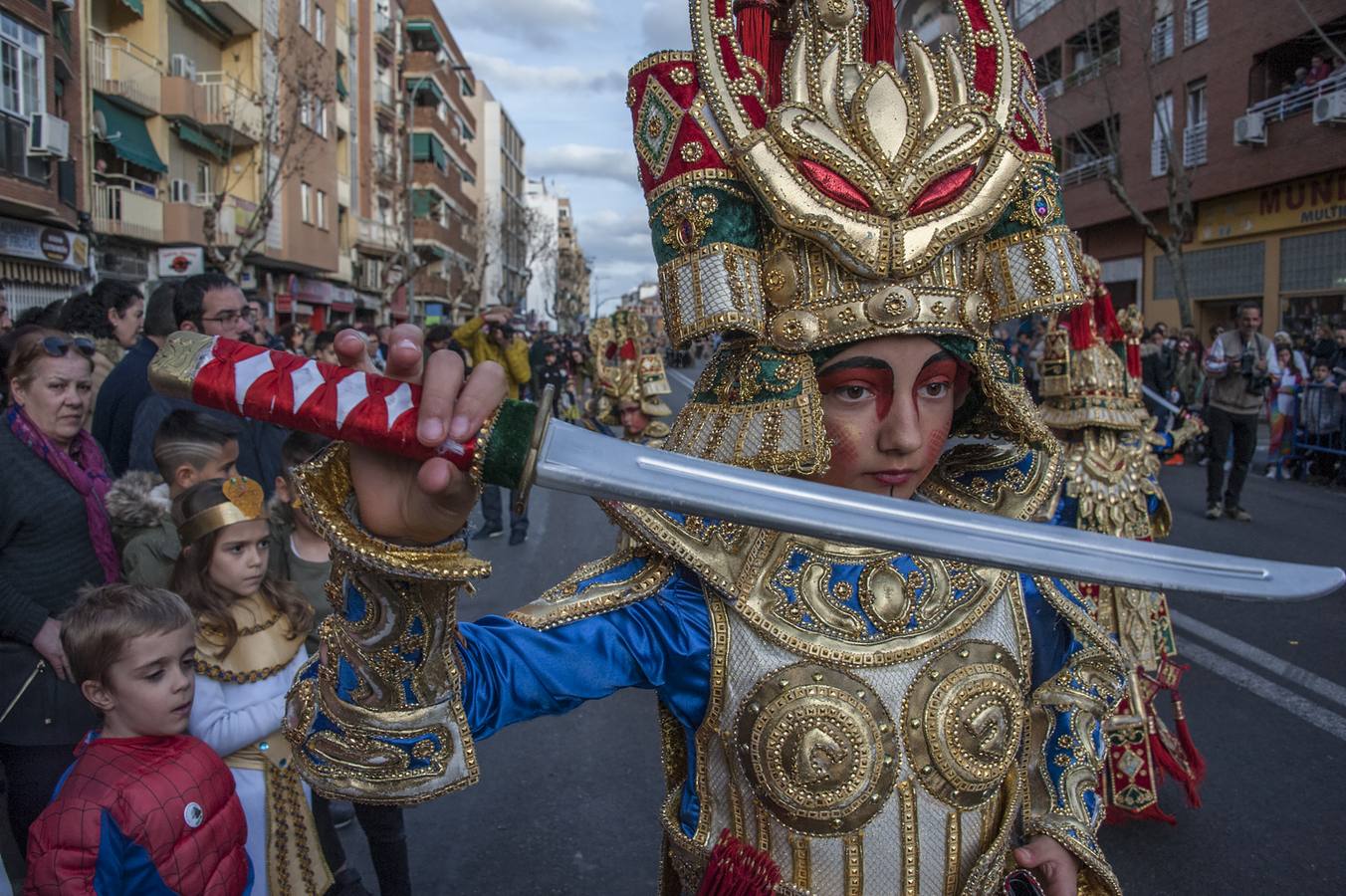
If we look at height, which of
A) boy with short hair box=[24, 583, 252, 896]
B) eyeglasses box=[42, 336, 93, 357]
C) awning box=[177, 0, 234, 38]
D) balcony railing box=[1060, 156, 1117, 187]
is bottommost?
boy with short hair box=[24, 583, 252, 896]

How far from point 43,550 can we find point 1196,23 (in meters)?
26.1

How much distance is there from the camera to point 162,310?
15.7ft

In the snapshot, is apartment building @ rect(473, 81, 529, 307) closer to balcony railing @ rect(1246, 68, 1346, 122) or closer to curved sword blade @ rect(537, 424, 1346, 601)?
balcony railing @ rect(1246, 68, 1346, 122)

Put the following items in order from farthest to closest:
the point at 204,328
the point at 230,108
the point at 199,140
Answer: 1. the point at 199,140
2. the point at 230,108
3. the point at 204,328

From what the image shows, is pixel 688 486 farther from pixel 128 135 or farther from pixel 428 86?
pixel 428 86

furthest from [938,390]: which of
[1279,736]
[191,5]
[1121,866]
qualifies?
[191,5]

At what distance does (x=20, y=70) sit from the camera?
16.4 metres

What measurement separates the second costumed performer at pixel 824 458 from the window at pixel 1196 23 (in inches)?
990


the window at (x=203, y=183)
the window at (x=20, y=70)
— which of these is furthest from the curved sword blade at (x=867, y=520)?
the window at (x=203, y=183)

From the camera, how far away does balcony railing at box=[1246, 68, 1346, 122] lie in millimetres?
18453

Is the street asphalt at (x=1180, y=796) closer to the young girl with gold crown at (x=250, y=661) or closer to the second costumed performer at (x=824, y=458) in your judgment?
the young girl with gold crown at (x=250, y=661)

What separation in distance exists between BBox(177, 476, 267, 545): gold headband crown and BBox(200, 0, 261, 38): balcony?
25.2m

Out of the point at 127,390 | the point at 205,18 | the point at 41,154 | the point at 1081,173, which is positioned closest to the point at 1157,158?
the point at 1081,173

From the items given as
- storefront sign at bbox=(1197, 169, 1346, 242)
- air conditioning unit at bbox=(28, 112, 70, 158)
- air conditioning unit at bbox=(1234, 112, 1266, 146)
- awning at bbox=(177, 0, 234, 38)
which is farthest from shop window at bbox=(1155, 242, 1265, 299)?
awning at bbox=(177, 0, 234, 38)
